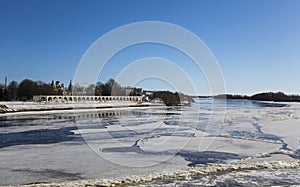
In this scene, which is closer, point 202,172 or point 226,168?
point 202,172

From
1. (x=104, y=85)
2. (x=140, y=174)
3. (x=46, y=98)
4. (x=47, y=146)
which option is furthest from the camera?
(x=104, y=85)

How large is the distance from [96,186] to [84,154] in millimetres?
2649

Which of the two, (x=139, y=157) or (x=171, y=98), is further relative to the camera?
(x=171, y=98)

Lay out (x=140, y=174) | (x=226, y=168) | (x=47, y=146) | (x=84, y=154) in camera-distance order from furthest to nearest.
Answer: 1. (x=47, y=146)
2. (x=84, y=154)
3. (x=226, y=168)
4. (x=140, y=174)

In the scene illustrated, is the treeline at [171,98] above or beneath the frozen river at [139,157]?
above

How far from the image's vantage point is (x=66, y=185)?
457cm

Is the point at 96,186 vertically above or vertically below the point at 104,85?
below

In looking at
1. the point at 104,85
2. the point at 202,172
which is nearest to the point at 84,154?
the point at 202,172

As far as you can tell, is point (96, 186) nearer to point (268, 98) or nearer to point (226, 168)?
point (226, 168)

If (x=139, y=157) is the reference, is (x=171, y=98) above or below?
above

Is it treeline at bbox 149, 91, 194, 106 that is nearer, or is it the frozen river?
the frozen river

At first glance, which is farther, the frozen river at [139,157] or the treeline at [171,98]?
the treeline at [171,98]

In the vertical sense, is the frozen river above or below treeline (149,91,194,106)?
below

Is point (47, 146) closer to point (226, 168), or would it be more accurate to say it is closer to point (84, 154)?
point (84, 154)
